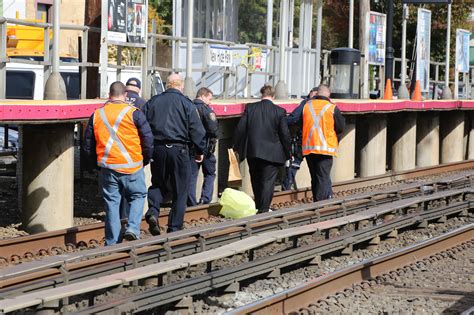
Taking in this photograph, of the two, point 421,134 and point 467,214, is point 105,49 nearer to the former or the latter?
point 467,214

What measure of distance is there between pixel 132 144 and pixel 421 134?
18.7 meters

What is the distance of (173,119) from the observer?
1192cm

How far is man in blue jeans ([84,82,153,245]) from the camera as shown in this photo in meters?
11.0

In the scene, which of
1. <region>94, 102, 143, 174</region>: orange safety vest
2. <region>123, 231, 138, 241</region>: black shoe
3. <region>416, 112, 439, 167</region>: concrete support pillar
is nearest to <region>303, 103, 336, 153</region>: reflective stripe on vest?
<region>123, 231, 138, 241</region>: black shoe

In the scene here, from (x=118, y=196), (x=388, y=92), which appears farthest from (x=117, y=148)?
(x=388, y=92)

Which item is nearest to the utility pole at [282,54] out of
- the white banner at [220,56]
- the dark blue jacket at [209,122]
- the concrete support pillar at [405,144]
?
the white banner at [220,56]

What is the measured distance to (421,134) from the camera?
94.6ft

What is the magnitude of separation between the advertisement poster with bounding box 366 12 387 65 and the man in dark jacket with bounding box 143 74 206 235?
14912 mm

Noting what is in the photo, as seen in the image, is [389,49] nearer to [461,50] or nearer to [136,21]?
[461,50]

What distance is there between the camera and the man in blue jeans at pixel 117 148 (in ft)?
36.1

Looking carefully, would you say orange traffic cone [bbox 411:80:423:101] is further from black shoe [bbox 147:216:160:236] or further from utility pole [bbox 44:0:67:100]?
black shoe [bbox 147:216:160:236]

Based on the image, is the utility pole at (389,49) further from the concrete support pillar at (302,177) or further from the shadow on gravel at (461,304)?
the shadow on gravel at (461,304)

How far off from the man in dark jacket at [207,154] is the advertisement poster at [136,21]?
5.35 feet

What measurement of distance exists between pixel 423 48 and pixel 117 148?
1894 centimetres
